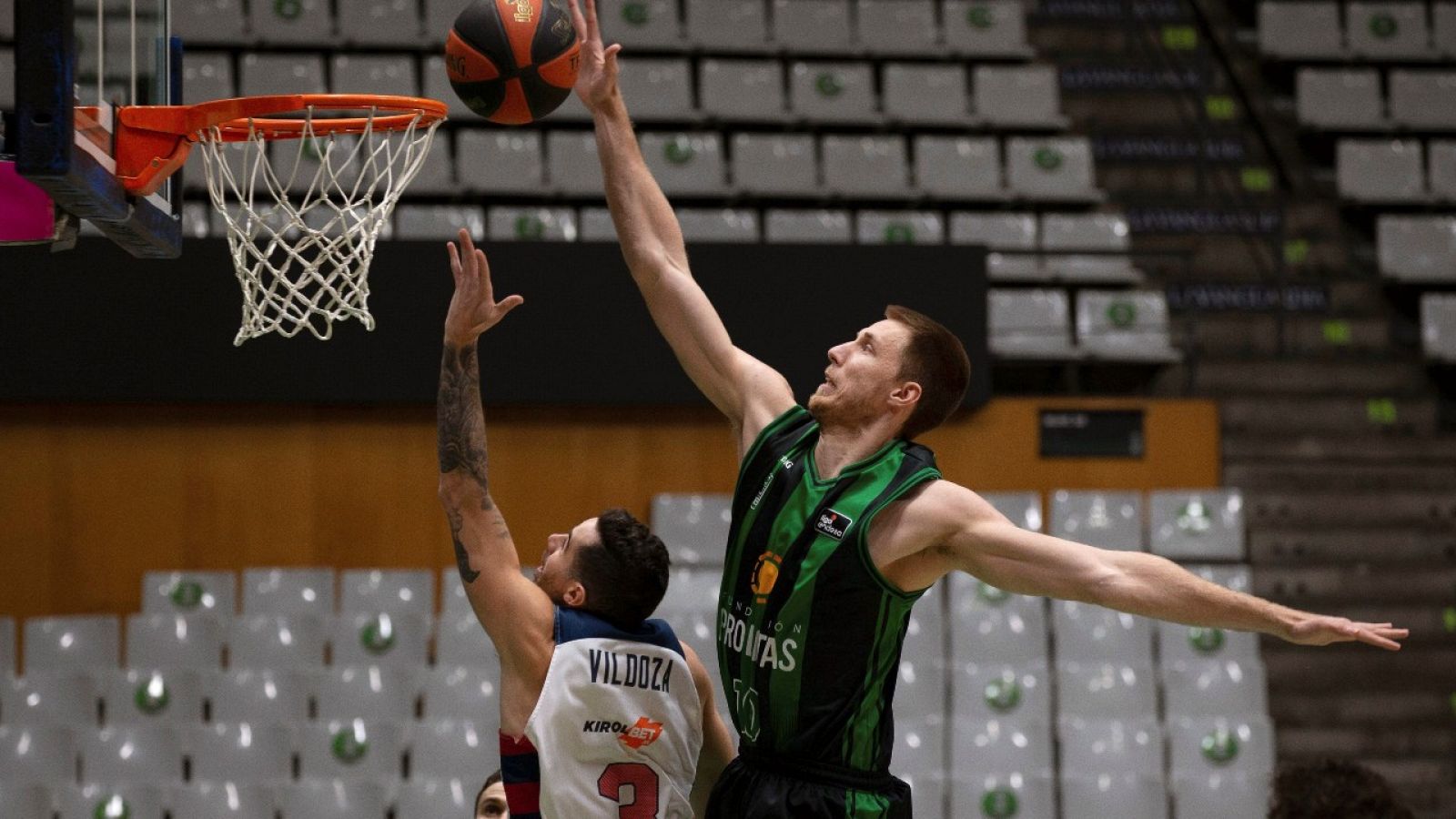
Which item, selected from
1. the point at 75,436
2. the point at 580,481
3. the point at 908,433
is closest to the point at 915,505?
the point at 908,433

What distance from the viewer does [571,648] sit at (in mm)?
3176

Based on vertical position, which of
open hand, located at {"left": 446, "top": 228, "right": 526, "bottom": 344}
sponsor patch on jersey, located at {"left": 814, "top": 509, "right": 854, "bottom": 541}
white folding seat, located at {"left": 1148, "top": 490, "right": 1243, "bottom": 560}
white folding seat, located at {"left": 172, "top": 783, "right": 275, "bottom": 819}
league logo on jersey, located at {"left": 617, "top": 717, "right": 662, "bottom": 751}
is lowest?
white folding seat, located at {"left": 172, "top": 783, "right": 275, "bottom": 819}

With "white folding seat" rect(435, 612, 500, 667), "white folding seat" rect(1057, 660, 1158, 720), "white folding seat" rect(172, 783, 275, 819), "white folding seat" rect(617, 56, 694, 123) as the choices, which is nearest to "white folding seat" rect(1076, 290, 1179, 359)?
"white folding seat" rect(1057, 660, 1158, 720)

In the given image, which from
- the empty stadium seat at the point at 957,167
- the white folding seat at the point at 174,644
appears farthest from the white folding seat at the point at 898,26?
the white folding seat at the point at 174,644

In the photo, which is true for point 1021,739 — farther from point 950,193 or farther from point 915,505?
point 915,505

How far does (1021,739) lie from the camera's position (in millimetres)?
7355

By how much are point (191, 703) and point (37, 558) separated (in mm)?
1778

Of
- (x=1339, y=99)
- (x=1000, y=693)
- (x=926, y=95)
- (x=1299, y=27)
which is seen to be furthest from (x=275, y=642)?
(x=1299, y=27)

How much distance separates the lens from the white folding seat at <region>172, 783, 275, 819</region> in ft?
22.0

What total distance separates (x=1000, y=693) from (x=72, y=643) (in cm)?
431

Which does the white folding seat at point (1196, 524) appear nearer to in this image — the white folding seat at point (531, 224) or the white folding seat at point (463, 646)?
the white folding seat at point (463, 646)

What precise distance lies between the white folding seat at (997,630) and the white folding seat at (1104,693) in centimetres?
24

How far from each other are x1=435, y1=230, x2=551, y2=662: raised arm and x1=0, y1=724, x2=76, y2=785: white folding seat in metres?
4.58

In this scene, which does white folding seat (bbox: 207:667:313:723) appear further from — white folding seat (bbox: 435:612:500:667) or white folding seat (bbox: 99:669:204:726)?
white folding seat (bbox: 435:612:500:667)
